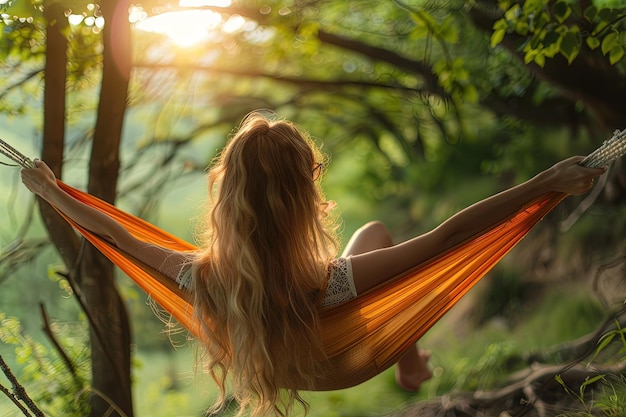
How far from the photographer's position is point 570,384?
241cm

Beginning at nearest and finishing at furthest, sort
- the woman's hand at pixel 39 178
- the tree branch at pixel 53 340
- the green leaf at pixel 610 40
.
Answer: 1. the woman's hand at pixel 39 178
2. the green leaf at pixel 610 40
3. the tree branch at pixel 53 340

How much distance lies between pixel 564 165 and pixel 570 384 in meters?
1.18

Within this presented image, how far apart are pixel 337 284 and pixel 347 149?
12.8 feet

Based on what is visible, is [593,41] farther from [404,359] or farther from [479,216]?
[404,359]

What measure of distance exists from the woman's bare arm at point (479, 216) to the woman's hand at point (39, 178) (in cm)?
80

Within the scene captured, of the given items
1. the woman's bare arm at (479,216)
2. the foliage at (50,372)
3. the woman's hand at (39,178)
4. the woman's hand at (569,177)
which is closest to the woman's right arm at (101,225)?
the woman's hand at (39,178)

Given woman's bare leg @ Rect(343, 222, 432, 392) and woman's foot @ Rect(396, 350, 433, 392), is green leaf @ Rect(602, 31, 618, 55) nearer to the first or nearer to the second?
woman's bare leg @ Rect(343, 222, 432, 392)

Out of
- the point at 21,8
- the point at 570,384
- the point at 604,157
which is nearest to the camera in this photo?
the point at 604,157

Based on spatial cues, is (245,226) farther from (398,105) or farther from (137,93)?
(398,105)

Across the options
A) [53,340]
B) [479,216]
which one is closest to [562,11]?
[479,216]

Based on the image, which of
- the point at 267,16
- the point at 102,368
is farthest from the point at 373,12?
the point at 102,368

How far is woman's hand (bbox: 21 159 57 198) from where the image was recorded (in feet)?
5.63

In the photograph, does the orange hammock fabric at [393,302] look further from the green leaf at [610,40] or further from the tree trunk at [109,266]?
the green leaf at [610,40]

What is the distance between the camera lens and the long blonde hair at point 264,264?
1.51 meters
